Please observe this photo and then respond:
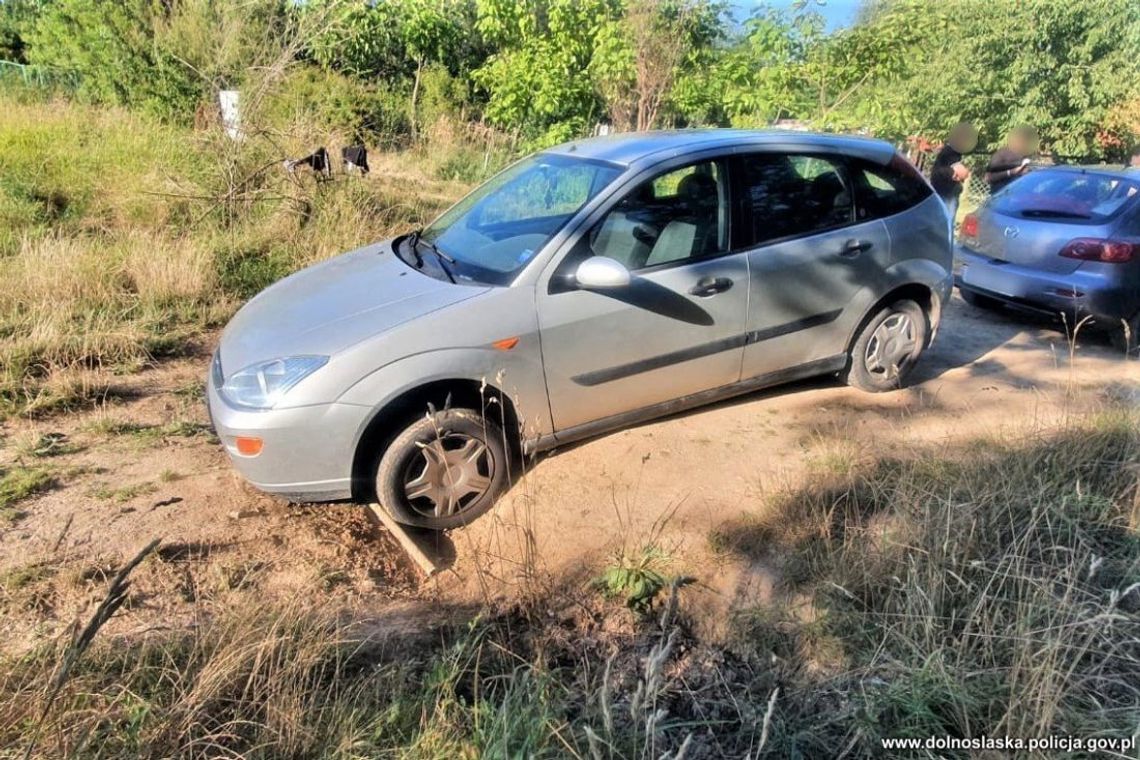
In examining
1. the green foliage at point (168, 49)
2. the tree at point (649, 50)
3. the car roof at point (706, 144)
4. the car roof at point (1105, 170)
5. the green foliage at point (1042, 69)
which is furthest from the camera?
the green foliage at point (1042, 69)

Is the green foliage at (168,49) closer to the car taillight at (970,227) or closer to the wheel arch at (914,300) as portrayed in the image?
the wheel arch at (914,300)

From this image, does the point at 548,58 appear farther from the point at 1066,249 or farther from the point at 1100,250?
the point at 1100,250

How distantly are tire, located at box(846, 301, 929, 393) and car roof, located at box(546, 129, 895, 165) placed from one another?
1003 millimetres

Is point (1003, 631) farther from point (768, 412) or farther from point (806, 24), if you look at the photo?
point (806, 24)

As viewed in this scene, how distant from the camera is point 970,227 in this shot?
270 inches

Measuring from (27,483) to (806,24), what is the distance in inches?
373

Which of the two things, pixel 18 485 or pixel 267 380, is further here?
pixel 18 485

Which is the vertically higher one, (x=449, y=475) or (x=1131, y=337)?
(x=449, y=475)

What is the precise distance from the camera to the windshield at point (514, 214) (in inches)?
140

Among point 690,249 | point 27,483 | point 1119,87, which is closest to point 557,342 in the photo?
point 690,249

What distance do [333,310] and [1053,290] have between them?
5.66 metres

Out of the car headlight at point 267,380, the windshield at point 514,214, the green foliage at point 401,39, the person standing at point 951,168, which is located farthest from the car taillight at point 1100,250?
the green foliage at point 401,39

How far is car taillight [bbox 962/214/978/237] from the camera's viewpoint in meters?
6.77

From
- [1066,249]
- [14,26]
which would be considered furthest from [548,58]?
[14,26]
